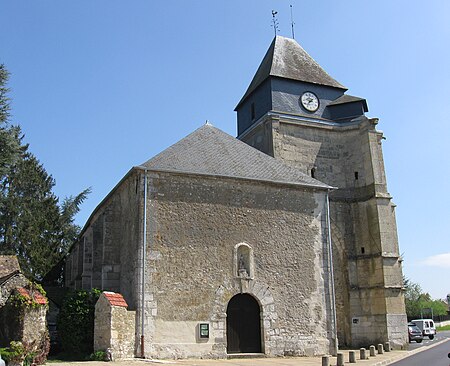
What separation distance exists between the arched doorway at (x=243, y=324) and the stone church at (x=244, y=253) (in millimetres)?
32

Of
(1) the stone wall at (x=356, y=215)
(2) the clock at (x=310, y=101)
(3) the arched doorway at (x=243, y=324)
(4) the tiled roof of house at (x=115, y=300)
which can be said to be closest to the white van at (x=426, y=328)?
(1) the stone wall at (x=356, y=215)

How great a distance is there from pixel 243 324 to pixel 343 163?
9.77 metres

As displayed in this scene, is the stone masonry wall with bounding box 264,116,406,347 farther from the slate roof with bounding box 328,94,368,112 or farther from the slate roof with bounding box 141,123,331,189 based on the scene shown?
the slate roof with bounding box 141,123,331,189

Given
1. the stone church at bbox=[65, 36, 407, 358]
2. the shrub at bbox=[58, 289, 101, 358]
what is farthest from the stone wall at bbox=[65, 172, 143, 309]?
the shrub at bbox=[58, 289, 101, 358]

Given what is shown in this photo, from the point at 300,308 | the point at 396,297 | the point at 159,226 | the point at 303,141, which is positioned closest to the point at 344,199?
the point at 303,141

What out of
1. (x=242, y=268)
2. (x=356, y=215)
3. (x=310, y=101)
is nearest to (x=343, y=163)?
(x=356, y=215)

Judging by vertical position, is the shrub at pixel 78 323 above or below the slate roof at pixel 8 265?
below

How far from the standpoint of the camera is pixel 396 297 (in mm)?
19203

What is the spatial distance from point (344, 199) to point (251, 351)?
8415 mm

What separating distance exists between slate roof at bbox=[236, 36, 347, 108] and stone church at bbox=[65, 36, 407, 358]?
121 inches

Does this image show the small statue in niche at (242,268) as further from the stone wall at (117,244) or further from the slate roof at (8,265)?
the slate roof at (8,265)

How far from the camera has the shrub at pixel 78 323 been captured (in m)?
13.9

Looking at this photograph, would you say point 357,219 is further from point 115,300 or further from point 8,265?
point 8,265

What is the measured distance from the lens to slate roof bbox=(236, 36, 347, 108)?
23094mm
